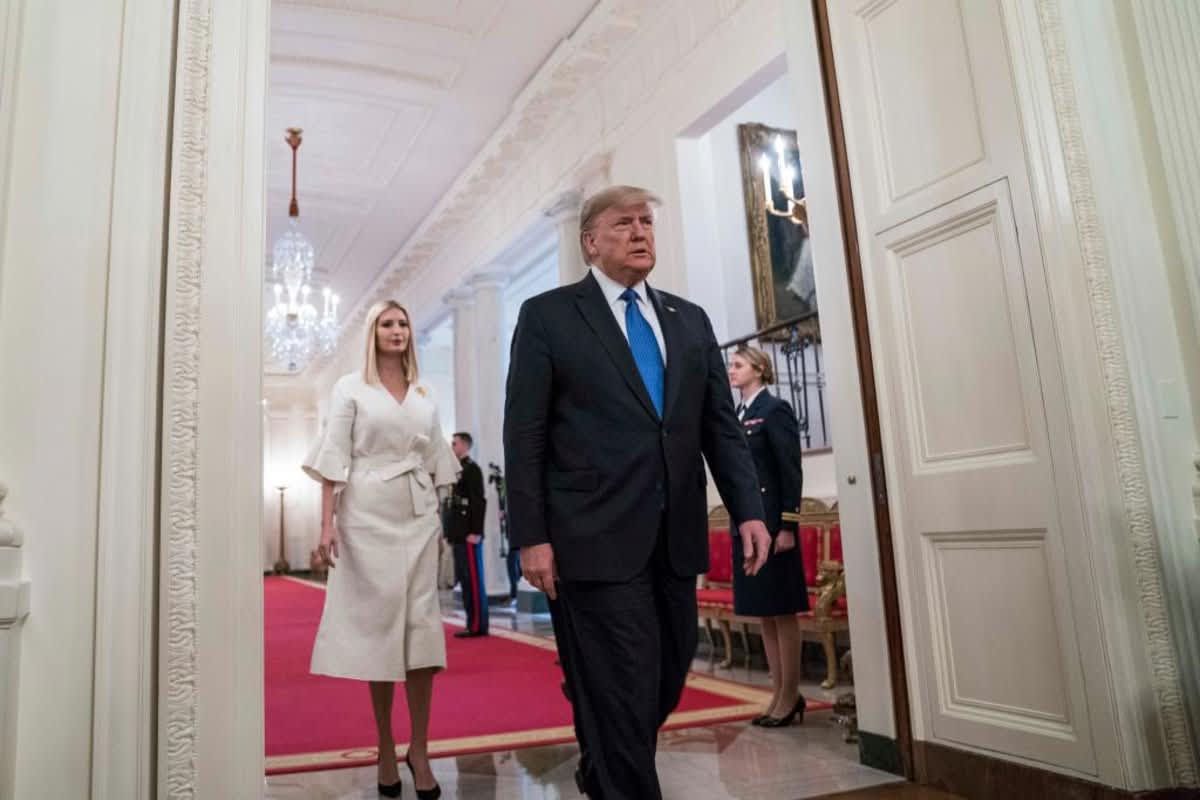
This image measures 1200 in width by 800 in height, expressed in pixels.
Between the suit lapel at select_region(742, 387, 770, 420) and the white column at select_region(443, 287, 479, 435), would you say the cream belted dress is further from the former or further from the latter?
the white column at select_region(443, 287, 479, 435)

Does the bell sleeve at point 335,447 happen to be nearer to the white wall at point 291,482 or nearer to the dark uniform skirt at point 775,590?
the dark uniform skirt at point 775,590

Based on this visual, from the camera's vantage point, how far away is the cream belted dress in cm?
300

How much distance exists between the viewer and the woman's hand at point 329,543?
2988mm

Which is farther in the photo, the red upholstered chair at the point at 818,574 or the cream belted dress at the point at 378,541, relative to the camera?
the red upholstered chair at the point at 818,574

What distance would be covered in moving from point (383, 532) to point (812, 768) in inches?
66.8

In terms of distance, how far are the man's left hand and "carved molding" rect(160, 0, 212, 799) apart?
4.33 feet

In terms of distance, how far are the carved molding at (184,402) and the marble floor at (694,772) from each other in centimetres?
136

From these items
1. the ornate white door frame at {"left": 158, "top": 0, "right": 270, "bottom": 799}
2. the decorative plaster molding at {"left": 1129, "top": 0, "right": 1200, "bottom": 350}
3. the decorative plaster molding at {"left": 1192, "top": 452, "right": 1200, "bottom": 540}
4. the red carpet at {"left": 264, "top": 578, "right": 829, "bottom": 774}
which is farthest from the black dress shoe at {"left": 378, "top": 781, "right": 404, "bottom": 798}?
the decorative plaster molding at {"left": 1129, "top": 0, "right": 1200, "bottom": 350}

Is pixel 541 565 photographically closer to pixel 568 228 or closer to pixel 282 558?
pixel 568 228

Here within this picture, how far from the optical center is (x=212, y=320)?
2023mm

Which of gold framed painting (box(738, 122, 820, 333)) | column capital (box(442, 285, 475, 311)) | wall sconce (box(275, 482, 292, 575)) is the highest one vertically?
column capital (box(442, 285, 475, 311))

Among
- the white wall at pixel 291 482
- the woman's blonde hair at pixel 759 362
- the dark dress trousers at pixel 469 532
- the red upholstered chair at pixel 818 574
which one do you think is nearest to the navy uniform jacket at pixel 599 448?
the woman's blonde hair at pixel 759 362

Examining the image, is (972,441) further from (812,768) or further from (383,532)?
(383,532)

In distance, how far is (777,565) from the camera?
13.3ft
